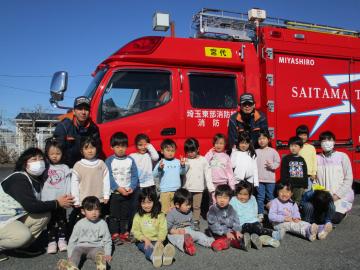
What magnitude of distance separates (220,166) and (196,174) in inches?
15.3

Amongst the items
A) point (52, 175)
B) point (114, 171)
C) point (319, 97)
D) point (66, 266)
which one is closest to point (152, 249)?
point (66, 266)

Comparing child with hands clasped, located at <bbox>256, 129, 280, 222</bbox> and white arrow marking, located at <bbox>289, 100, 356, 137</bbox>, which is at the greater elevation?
white arrow marking, located at <bbox>289, 100, 356, 137</bbox>

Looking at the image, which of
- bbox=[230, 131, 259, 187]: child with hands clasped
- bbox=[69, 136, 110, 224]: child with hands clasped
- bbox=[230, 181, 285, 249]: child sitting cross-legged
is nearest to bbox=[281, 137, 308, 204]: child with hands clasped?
bbox=[230, 131, 259, 187]: child with hands clasped

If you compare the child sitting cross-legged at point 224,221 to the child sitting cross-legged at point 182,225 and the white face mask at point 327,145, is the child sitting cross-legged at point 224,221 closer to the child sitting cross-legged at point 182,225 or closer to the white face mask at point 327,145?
the child sitting cross-legged at point 182,225

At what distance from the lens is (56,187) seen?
438 centimetres

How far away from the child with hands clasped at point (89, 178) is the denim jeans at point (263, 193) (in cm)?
241

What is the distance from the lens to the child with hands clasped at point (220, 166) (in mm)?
5348

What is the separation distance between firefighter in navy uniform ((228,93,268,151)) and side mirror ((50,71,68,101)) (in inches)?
102

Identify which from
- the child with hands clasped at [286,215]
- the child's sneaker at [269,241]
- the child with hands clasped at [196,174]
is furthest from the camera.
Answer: the child with hands clasped at [196,174]

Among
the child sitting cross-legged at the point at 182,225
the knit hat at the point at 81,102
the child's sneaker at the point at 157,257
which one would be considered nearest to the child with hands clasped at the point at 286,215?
the child sitting cross-legged at the point at 182,225

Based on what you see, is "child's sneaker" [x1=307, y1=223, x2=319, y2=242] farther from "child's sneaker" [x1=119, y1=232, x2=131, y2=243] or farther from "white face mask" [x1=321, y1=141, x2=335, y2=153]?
"child's sneaker" [x1=119, y1=232, x2=131, y2=243]

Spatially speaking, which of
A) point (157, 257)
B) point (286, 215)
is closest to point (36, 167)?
point (157, 257)

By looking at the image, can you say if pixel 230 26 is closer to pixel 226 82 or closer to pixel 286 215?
pixel 226 82

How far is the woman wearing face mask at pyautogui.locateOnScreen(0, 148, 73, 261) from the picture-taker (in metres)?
3.90
